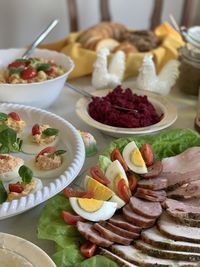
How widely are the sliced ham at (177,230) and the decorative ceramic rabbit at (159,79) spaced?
0.74m

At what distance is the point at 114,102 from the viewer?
1.45 m

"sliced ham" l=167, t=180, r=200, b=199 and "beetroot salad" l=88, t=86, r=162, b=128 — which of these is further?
"beetroot salad" l=88, t=86, r=162, b=128

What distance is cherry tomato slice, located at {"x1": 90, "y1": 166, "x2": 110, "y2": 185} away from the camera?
1.07 meters

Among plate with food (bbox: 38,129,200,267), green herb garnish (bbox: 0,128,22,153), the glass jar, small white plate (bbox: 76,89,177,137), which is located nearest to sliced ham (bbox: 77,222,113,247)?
plate with food (bbox: 38,129,200,267)

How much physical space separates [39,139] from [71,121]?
0.87 ft

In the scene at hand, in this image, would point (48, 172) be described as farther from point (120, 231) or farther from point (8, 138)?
point (120, 231)

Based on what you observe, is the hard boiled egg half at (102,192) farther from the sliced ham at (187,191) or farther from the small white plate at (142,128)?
the small white plate at (142,128)

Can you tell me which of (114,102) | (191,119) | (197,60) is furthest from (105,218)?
(197,60)

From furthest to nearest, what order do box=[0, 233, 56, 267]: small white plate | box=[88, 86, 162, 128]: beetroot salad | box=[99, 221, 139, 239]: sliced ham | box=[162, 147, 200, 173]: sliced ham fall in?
box=[88, 86, 162, 128]: beetroot salad
box=[162, 147, 200, 173]: sliced ham
box=[99, 221, 139, 239]: sliced ham
box=[0, 233, 56, 267]: small white plate

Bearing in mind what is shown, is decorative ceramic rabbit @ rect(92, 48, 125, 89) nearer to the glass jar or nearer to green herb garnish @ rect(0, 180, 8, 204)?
the glass jar

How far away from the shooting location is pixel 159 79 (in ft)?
5.44

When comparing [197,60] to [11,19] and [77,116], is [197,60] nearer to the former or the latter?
[77,116]

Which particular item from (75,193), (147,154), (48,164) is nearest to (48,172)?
(48,164)

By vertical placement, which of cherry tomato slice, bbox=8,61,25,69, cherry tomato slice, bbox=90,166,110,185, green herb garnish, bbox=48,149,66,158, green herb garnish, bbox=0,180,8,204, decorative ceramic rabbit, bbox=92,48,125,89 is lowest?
decorative ceramic rabbit, bbox=92,48,125,89
